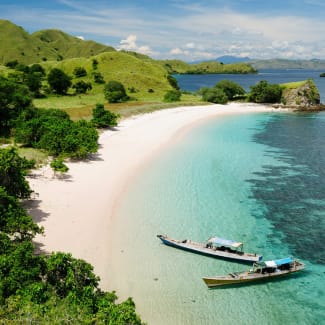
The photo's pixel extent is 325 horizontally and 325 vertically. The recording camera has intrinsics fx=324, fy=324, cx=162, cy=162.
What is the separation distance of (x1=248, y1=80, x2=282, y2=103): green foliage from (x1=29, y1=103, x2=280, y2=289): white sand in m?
55.5

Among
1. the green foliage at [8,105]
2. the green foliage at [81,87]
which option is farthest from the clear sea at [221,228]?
the green foliage at [81,87]

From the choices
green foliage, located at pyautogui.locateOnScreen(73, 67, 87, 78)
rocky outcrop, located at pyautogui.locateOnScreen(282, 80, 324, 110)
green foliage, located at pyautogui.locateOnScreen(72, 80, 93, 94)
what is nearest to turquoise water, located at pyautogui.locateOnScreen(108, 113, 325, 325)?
rocky outcrop, located at pyautogui.locateOnScreen(282, 80, 324, 110)

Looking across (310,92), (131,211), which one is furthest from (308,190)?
(310,92)

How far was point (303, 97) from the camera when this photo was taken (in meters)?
102

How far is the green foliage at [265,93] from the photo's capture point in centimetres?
10412

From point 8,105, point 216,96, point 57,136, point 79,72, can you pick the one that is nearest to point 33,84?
point 79,72

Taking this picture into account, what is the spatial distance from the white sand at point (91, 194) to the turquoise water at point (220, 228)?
130cm

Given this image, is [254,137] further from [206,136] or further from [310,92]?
[310,92]

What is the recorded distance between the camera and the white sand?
75.4 feet

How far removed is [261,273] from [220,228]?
22.3ft

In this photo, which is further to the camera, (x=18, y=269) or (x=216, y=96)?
(x=216, y=96)

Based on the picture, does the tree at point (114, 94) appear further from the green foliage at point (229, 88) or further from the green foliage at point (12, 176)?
the green foliage at point (12, 176)

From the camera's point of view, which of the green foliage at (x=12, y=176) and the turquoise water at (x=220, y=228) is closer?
the turquoise water at (x=220, y=228)

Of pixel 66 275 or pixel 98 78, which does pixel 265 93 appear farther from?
pixel 66 275
